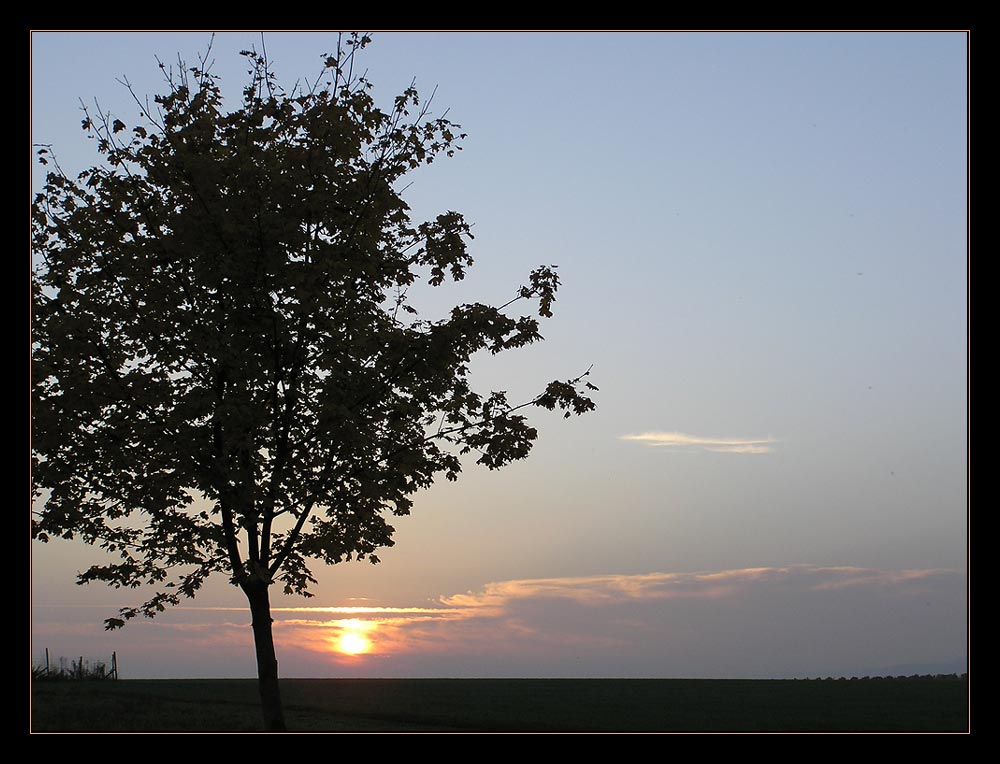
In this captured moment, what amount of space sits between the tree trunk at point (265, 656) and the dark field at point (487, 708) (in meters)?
2.82

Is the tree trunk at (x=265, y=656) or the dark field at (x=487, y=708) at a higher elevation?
the tree trunk at (x=265, y=656)

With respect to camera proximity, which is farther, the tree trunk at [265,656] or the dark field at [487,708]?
the dark field at [487,708]

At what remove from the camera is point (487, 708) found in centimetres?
3119

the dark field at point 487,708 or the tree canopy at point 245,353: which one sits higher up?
the tree canopy at point 245,353

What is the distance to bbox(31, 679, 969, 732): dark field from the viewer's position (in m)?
26.2

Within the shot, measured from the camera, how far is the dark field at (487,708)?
26234mm

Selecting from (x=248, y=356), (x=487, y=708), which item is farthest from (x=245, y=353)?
(x=487, y=708)

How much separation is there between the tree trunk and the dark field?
2825 millimetres

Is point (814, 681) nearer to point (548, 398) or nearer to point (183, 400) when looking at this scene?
point (548, 398)

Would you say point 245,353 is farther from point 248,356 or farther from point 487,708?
point 487,708

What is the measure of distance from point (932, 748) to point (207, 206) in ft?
58.7
